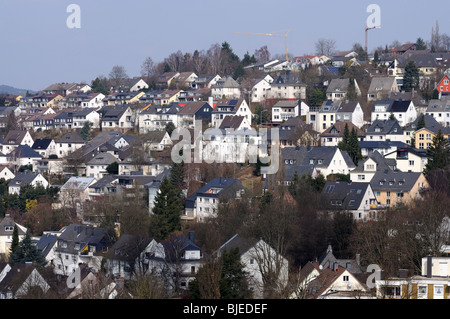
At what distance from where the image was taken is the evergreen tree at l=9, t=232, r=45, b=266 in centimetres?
Result: 2519

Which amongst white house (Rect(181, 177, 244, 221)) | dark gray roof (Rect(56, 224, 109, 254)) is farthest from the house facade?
dark gray roof (Rect(56, 224, 109, 254))

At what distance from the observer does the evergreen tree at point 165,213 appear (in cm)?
2494

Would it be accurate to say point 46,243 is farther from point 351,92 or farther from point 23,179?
point 351,92

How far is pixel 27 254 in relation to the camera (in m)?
25.3

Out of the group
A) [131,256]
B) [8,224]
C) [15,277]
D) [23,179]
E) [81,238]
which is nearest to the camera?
[15,277]

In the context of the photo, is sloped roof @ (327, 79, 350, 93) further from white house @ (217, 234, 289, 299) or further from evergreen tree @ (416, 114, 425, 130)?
white house @ (217, 234, 289, 299)

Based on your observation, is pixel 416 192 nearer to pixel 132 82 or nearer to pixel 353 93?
pixel 353 93

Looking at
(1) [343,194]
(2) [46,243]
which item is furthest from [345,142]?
(2) [46,243]

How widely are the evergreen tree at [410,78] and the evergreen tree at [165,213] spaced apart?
17.7 meters

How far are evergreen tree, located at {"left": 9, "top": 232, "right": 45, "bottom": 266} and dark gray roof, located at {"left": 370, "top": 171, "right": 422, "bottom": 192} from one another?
11176 millimetres

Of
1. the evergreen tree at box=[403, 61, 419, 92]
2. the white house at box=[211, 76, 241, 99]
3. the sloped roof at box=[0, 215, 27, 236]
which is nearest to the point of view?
the sloped roof at box=[0, 215, 27, 236]

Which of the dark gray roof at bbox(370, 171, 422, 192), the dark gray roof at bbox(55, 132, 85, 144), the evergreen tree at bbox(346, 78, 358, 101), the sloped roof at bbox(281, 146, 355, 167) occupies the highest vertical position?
the evergreen tree at bbox(346, 78, 358, 101)

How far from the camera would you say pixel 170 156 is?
33.1 metres

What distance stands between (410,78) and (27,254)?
22.5m
